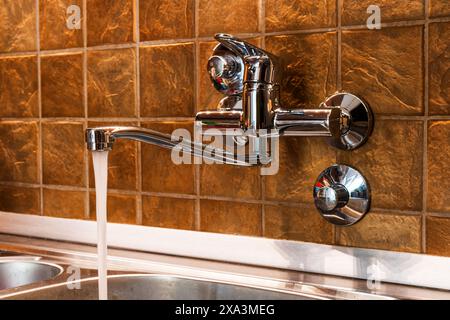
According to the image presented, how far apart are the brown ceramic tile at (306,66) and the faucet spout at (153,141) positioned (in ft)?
0.37

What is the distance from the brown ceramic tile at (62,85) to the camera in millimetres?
1232

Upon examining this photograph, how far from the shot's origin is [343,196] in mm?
940

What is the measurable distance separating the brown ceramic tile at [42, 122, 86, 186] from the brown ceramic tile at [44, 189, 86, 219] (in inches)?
0.8

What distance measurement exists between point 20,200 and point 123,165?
0.94 feet

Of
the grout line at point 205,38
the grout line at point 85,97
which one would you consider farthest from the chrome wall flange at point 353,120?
the grout line at point 85,97

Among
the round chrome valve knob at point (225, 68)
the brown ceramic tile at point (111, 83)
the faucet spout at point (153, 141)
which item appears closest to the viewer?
the faucet spout at point (153, 141)

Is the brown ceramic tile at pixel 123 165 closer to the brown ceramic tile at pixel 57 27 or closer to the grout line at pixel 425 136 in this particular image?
the brown ceramic tile at pixel 57 27

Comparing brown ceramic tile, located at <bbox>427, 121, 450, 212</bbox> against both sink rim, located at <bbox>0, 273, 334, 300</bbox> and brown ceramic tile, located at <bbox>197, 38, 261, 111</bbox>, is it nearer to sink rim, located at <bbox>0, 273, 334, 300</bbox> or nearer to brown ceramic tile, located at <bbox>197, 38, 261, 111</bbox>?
sink rim, located at <bbox>0, 273, 334, 300</bbox>

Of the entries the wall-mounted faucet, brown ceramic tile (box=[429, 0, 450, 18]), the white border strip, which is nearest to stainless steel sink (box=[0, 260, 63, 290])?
the white border strip

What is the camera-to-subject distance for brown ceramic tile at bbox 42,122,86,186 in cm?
124

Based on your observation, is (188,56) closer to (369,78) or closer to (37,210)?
(369,78)

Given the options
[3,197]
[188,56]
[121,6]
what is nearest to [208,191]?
[188,56]

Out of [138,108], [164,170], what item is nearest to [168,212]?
[164,170]

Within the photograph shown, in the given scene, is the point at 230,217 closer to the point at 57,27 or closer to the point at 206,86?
the point at 206,86
